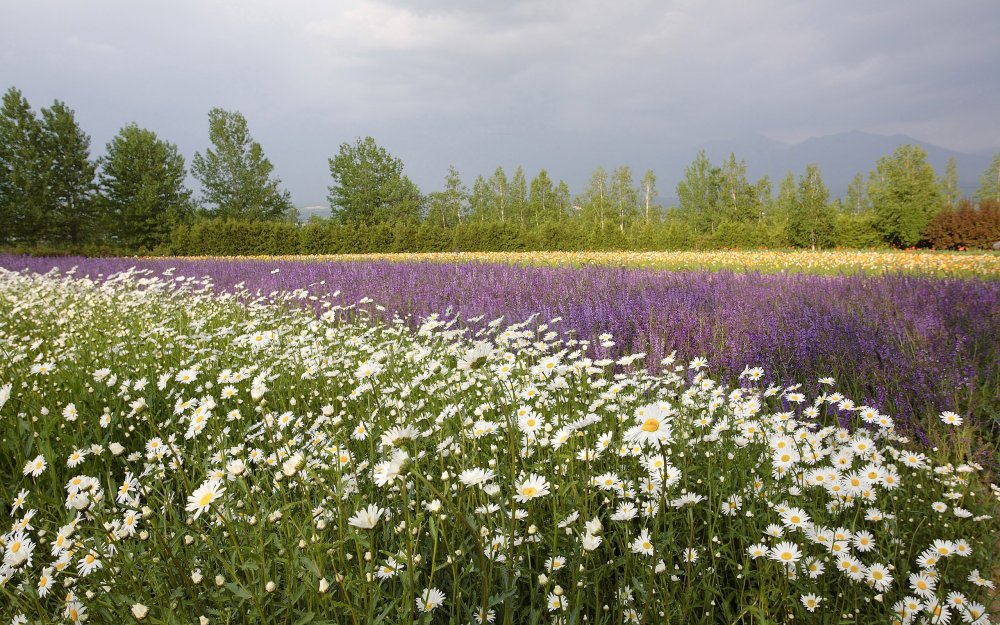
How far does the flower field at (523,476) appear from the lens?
145 cm

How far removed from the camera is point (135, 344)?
430cm

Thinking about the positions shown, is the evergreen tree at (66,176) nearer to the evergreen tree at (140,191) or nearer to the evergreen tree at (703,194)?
the evergreen tree at (140,191)

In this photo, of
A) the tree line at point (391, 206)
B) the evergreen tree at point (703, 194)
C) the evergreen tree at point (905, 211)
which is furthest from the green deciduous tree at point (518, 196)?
the evergreen tree at point (905, 211)

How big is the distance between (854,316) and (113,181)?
171ft

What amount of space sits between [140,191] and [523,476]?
49427 millimetres

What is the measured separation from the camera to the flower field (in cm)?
145

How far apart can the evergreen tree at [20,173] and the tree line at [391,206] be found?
0.08 m

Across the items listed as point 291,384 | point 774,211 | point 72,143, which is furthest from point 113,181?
point 774,211

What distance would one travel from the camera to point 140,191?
132ft

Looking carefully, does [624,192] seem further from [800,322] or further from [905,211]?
[800,322]

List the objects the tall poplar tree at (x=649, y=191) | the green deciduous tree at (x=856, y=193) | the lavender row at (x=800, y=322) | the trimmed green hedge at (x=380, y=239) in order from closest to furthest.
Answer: the lavender row at (x=800, y=322), the trimmed green hedge at (x=380, y=239), the tall poplar tree at (x=649, y=191), the green deciduous tree at (x=856, y=193)

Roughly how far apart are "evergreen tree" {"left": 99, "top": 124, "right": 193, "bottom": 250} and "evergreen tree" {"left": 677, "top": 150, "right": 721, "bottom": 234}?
47.3 metres

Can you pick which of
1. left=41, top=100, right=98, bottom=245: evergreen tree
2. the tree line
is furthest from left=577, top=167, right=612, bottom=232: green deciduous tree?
left=41, top=100, right=98, bottom=245: evergreen tree

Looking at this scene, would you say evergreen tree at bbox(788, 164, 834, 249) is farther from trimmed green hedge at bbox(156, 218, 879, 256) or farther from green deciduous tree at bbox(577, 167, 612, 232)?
green deciduous tree at bbox(577, 167, 612, 232)
